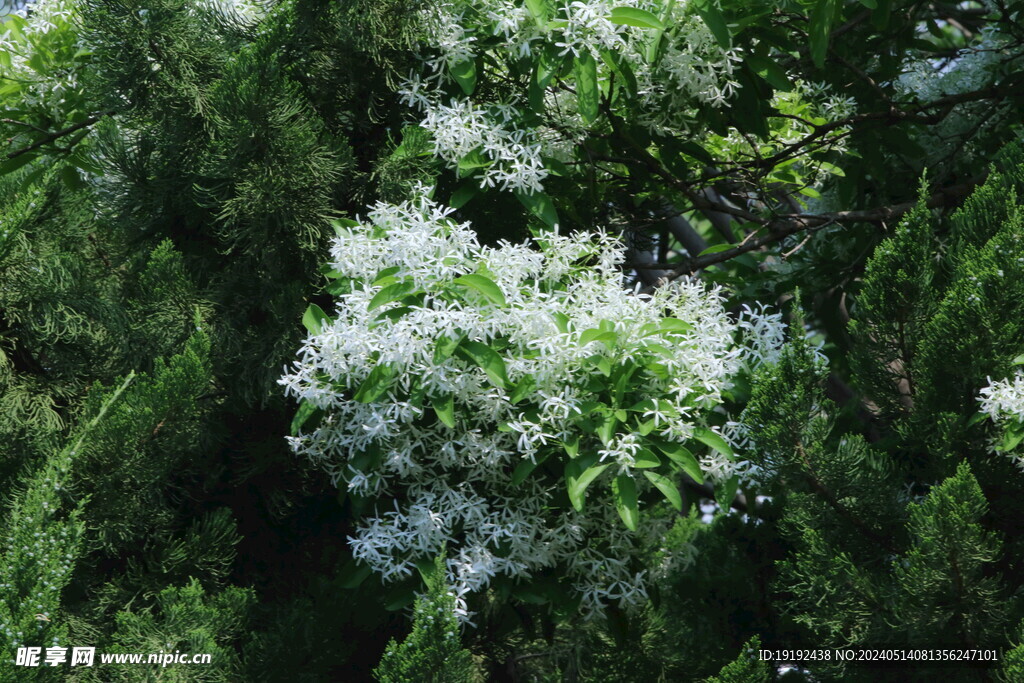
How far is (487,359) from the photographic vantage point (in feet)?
8.96

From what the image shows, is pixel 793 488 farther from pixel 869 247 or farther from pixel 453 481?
pixel 869 247

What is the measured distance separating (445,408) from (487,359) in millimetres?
167

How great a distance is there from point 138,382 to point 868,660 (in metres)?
2.13

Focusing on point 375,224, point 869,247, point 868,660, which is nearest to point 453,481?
point 375,224

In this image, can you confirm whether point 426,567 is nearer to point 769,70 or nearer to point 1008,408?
point 1008,408

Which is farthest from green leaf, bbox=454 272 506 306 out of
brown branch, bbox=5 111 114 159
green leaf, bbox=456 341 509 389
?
brown branch, bbox=5 111 114 159

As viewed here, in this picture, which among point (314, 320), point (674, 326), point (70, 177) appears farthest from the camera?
point (70, 177)

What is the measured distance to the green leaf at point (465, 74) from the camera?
10.4 ft

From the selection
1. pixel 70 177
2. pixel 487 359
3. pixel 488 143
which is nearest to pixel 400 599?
pixel 487 359

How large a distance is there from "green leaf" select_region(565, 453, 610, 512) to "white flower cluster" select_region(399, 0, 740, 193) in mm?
863

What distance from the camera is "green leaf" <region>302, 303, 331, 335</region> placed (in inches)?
114

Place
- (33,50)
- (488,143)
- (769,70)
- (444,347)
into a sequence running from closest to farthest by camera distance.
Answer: (444,347) → (488,143) → (769,70) → (33,50)

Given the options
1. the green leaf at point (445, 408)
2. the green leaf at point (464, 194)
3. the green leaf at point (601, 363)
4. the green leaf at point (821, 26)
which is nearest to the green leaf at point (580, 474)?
the green leaf at point (601, 363)

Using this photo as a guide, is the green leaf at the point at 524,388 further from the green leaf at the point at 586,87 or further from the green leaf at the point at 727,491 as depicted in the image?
the green leaf at the point at 586,87
